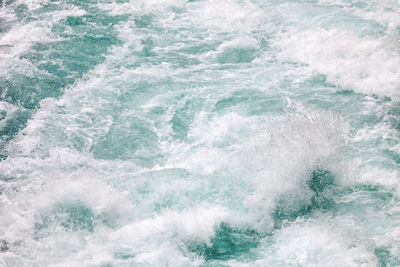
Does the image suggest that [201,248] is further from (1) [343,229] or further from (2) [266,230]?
(1) [343,229]

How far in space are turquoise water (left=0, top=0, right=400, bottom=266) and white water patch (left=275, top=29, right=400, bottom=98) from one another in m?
0.04

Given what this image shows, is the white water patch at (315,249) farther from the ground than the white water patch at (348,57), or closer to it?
closer to it

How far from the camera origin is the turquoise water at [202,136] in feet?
17.9

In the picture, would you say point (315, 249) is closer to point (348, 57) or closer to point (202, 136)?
point (202, 136)

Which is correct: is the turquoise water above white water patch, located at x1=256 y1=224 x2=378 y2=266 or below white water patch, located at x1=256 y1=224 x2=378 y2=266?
above

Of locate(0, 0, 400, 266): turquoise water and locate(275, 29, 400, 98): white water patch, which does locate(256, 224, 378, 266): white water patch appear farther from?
locate(275, 29, 400, 98): white water patch

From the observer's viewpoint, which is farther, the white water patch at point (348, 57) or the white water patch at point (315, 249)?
the white water patch at point (348, 57)

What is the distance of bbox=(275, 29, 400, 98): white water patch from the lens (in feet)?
26.3

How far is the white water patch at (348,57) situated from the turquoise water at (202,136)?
39mm

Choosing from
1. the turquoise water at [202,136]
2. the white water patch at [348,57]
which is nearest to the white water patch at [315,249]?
the turquoise water at [202,136]

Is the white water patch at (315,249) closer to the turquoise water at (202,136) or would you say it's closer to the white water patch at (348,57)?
the turquoise water at (202,136)

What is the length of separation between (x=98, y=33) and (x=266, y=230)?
23.0 feet

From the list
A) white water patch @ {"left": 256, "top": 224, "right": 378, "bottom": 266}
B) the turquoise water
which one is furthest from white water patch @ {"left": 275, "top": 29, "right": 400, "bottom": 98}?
white water patch @ {"left": 256, "top": 224, "right": 378, "bottom": 266}

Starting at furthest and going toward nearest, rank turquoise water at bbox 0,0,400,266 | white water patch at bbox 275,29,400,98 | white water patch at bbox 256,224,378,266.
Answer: white water patch at bbox 275,29,400,98 < turquoise water at bbox 0,0,400,266 < white water patch at bbox 256,224,378,266
